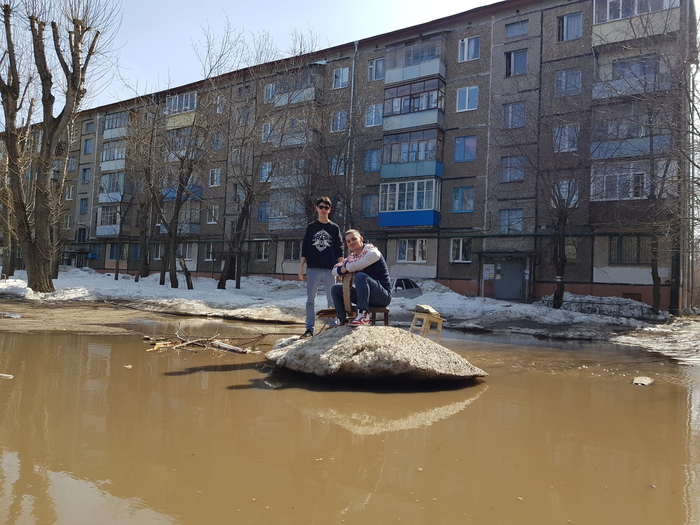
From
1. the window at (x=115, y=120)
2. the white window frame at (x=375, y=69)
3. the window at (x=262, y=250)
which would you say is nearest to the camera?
the white window frame at (x=375, y=69)

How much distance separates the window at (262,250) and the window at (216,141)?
41.2 feet

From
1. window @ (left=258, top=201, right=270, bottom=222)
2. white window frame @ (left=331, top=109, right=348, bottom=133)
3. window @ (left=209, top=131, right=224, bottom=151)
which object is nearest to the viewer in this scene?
window @ (left=209, top=131, right=224, bottom=151)

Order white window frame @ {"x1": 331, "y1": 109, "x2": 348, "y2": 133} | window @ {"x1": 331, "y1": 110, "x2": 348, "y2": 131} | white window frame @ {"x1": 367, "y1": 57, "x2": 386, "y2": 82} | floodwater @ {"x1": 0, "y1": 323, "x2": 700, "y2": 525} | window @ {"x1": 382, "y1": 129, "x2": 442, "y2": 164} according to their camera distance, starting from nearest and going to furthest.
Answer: floodwater @ {"x1": 0, "y1": 323, "x2": 700, "y2": 525} < white window frame @ {"x1": 331, "y1": 109, "x2": 348, "y2": 133} < window @ {"x1": 331, "y1": 110, "x2": 348, "y2": 131} < window @ {"x1": 382, "y1": 129, "x2": 442, "y2": 164} < white window frame @ {"x1": 367, "y1": 57, "x2": 386, "y2": 82}

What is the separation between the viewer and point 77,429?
3.13 metres

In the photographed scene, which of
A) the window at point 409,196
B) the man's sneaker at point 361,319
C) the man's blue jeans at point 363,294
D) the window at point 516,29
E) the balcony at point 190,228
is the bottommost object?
the man's sneaker at point 361,319

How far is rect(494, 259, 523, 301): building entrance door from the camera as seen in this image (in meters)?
25.5

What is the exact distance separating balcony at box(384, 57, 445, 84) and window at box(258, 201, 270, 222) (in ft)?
38.3

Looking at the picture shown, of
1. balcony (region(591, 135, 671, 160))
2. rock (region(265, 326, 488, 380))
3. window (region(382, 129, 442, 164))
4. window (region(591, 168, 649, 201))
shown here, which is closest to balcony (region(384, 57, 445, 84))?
window (region(382, 129, 442, 164))

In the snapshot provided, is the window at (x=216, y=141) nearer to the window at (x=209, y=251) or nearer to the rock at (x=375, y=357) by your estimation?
the window at (x=209, y=251)

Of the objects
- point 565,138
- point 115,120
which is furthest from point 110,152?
point 565,138

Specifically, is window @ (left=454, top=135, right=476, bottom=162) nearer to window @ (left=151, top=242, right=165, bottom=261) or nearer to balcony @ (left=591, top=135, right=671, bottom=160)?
balcony @ (left=591, top=135, right=671, bottom=160)

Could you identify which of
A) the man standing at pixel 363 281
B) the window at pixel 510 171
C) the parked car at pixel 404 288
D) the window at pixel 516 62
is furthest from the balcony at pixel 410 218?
the man standing at pixel 363 281

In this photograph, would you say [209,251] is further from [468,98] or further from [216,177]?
[468,98]

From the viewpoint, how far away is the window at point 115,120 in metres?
41.4
